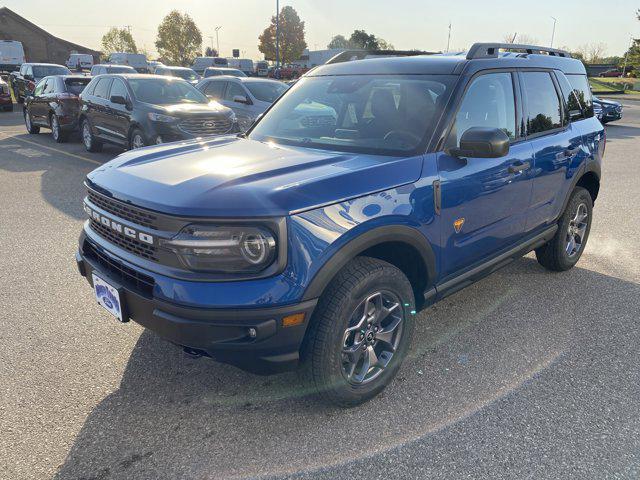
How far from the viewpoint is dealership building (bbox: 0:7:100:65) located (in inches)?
2151

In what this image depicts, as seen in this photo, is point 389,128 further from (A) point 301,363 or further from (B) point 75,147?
(B) point 75,147

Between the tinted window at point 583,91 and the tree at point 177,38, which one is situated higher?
the tree at point 177,38

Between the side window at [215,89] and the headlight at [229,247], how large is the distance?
1103cm

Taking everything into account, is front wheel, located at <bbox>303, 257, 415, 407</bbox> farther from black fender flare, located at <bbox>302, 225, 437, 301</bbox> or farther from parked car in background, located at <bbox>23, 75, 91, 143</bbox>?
parked car in background, located at <bbox>23, 75, 91, 143</bbox>

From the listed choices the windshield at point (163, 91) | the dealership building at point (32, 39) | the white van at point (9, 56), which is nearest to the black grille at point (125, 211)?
the windshield at point (163, 91)

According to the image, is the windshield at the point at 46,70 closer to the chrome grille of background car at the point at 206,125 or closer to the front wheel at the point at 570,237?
the chrome grille of background car at the point at 206,125

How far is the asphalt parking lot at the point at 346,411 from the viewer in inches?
93.5

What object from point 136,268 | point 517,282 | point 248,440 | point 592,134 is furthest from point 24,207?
point 592,134

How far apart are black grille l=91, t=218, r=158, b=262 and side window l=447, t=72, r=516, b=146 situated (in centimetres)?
180

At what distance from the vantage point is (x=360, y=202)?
2.47 metres

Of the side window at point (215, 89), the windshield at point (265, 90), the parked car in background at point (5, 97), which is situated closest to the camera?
the windshield at point (265, 90)

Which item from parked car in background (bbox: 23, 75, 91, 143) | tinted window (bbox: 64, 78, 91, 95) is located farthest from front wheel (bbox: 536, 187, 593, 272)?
tinted window (bbox: 64, 78, 91, 95)

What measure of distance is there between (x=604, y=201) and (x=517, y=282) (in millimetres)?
4116

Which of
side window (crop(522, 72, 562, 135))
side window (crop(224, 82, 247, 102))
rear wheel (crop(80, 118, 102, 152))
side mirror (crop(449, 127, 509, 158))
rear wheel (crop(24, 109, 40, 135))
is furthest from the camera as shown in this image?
rear wheel (crop(24, 109, 40, 135))
